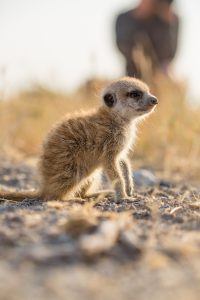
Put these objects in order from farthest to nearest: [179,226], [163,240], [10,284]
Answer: [179,226], [163,240], [10,284]

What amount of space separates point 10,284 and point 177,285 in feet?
1.62

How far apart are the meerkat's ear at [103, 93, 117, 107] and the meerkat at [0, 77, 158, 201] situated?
4.4 inches

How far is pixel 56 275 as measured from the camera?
197 centimetres

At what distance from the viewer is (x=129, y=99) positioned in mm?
4574

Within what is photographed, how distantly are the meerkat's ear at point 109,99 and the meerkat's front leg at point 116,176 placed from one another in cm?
58

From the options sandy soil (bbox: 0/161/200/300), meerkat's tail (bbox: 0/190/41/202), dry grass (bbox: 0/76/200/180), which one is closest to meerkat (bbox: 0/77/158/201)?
meerkat's tail (bbox: 0/190/41/202)

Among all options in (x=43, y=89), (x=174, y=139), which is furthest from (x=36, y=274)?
(x=43, y=89)

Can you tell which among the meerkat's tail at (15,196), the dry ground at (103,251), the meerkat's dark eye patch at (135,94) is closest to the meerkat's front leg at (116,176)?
the dry ground at (103,251)

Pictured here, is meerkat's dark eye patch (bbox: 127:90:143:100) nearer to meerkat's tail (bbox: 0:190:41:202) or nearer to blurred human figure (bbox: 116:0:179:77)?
meerkat's tail (bbox: 0:190:41:202)

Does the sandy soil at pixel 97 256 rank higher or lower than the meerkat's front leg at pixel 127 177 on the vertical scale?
lower

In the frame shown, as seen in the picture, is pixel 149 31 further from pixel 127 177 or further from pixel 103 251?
pixel 103 251

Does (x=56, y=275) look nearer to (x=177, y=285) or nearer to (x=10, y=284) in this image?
(x=10, y=284)

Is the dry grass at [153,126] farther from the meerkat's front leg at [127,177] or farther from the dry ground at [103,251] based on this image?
the dry ground at [103,251]

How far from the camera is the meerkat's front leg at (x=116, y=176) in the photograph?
13.2ft
